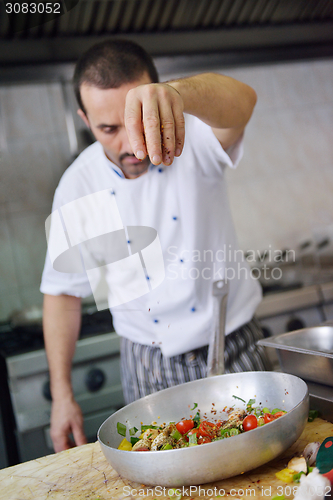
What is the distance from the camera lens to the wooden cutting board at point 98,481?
1.61ft

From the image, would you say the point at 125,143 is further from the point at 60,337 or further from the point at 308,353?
the point at 308,353

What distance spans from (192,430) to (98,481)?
14 cm

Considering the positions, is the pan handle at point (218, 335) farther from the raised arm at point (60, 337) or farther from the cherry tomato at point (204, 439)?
the raised arm at point (60, 337)

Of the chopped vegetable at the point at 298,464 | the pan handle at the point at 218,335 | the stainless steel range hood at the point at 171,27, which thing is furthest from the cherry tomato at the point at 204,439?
the stainless steel range hood at the point at 171,27

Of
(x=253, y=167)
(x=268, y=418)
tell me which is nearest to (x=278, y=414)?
(x=268, y=418)

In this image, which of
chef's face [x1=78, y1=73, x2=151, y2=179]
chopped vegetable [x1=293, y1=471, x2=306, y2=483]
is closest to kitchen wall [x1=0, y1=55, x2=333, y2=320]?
chef's face [x1=78, y1=73, x2=151, y2=179]

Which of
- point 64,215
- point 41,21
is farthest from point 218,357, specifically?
point 41,21

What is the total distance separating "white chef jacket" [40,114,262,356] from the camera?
104 cm

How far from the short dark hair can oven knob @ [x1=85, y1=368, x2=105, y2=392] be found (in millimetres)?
933

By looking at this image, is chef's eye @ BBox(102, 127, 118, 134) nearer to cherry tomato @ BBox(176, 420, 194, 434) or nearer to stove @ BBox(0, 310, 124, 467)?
cherry tomato @ BBox(176, 420, 194, 434)

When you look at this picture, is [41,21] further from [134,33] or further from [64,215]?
[64,215]

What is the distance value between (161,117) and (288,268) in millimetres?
1736

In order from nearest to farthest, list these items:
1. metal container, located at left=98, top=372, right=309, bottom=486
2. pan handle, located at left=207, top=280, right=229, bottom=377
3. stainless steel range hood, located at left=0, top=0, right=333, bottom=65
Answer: metal container, located at left=98, top=372, right=309, bottom=486 → pan handle, located at left=207, top=280, right=229, bottom=377 → stainless steel range hood, located at left=0, top=0, right=333, bottom=65

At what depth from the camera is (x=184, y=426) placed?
61 centimetres
